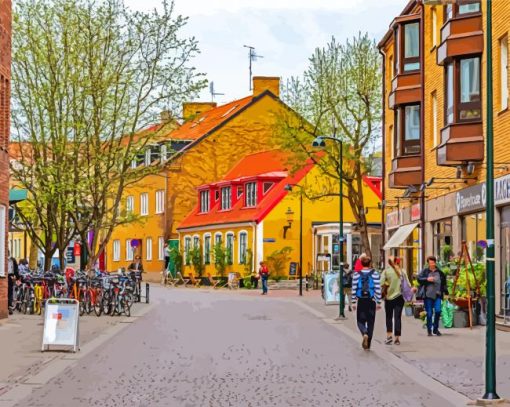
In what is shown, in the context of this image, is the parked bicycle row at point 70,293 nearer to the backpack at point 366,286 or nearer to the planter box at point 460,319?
the planter box at point 460,319

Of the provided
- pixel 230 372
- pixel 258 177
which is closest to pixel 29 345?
pixel 230 372

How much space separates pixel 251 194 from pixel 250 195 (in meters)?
0.10

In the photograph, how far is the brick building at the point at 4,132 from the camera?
31.3 meters

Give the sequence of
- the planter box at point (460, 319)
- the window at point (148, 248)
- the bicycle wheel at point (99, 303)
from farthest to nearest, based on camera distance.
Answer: the window at point (148, 248), the bicycle wheel at point (99, 303), the planter box at point (460, 319)

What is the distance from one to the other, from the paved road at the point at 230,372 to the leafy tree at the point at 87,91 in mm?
8961

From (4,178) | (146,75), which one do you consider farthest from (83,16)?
(4,178)

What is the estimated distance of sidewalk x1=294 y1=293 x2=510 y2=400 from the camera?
55.1 feet

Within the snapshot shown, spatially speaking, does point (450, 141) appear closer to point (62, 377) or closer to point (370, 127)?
point (62, 377)

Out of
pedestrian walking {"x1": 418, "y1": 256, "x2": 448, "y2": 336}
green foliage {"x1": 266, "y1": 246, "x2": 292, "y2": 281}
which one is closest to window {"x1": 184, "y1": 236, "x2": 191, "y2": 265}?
green foliage {"x1": 266, "y1": 246, "x2": 292, "y2": 281}

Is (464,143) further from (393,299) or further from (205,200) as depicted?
(205,200)

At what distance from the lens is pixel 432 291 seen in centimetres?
2723

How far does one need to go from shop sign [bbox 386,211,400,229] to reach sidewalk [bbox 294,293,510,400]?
14.4 meters

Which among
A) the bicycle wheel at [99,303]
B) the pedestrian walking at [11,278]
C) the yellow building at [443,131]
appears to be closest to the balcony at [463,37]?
the yellow building at [443,131]

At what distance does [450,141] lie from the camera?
107 feet
